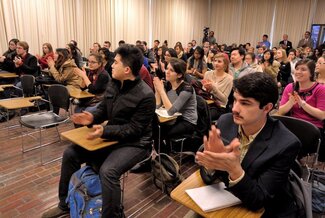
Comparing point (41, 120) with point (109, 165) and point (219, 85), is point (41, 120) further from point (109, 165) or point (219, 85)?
point (219, 85)

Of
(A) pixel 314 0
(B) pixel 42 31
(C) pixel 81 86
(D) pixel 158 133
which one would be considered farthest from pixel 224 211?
(A) pixel 314 0

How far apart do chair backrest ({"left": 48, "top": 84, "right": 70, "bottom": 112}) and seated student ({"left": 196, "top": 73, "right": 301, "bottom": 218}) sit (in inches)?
97.3

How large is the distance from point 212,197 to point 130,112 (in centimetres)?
102

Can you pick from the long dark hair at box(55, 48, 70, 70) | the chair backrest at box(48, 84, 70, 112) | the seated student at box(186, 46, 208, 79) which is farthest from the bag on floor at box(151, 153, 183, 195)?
the seated student at box(186, 46, 208, 79)

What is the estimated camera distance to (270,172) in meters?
1.20

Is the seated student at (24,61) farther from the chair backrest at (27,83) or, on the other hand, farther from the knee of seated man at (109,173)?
the knee of seated man at (109,173)

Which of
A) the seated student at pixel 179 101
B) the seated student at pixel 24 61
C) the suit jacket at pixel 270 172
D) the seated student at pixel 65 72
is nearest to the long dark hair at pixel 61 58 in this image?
the seated student at pixel 65 72

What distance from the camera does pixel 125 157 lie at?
197 cm

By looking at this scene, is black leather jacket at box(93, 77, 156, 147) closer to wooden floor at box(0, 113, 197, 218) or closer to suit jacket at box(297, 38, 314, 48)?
wooden floor at box(0, 113, 197, 218)

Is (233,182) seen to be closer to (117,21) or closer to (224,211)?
(224,211)

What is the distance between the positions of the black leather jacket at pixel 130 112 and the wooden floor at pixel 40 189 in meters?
0.64

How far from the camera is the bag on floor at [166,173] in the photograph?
253cm

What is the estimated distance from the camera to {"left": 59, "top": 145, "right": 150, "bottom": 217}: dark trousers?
1.82 metres

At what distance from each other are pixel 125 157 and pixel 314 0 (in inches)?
447
